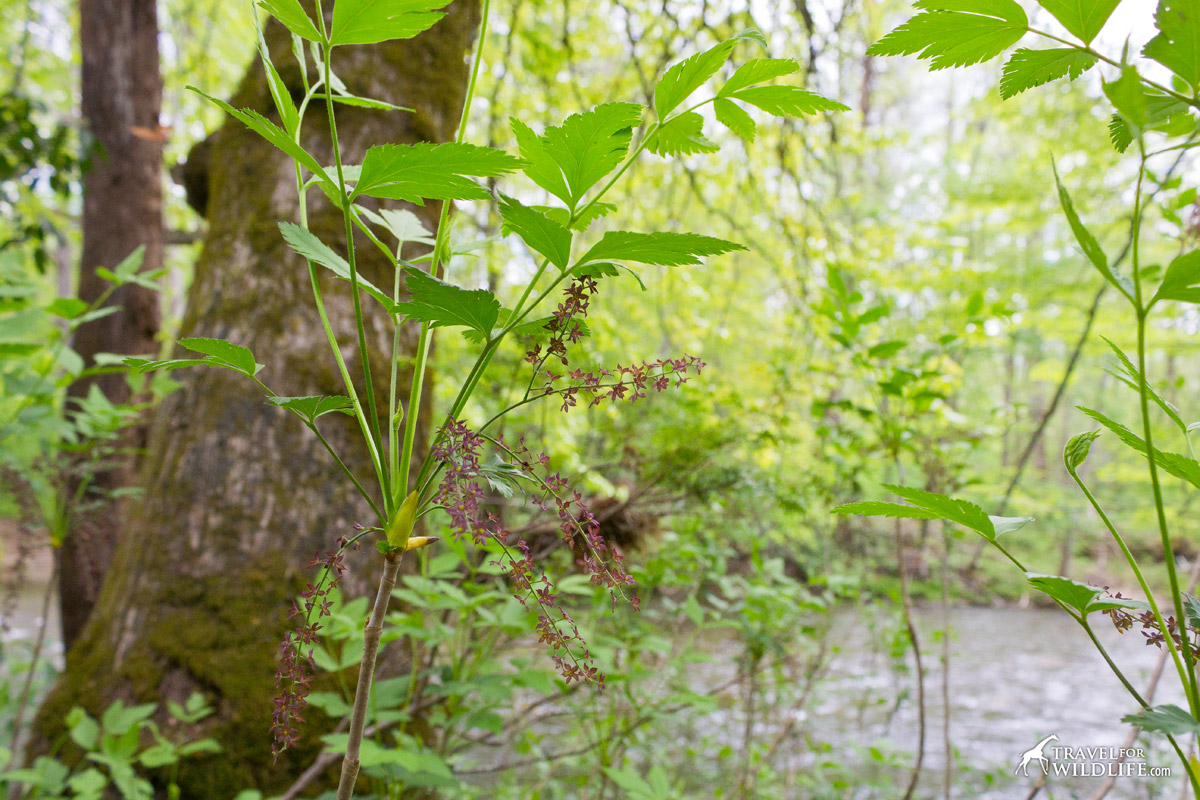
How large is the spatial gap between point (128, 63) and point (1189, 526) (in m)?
13.3

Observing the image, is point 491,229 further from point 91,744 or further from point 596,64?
point 596,64

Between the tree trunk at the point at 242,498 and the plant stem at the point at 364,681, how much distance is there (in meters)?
1.08

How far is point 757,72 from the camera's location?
1.72ft

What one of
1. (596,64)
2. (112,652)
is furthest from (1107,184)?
(112,652)

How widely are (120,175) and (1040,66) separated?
4.62 meters

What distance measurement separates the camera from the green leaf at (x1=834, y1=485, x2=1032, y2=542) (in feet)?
1.68

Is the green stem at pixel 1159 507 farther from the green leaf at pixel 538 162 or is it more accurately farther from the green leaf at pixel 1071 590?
the green leaf at pixel 538 162

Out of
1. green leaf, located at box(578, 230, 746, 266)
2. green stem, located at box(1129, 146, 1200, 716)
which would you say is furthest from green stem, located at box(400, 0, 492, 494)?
green stem, located at box(1129, 146, 1200, 716)

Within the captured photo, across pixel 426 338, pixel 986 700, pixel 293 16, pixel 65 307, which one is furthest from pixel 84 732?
pixel 986 700

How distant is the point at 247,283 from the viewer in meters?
1.76

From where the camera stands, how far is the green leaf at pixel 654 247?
1.45 ft

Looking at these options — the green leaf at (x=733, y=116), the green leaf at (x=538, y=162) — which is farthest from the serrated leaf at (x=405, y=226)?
the green leaf at (x=733, y=116)

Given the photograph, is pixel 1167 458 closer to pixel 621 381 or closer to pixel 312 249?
pixel 621 381

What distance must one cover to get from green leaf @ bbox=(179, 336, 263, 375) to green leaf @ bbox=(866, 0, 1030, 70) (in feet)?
1.95
